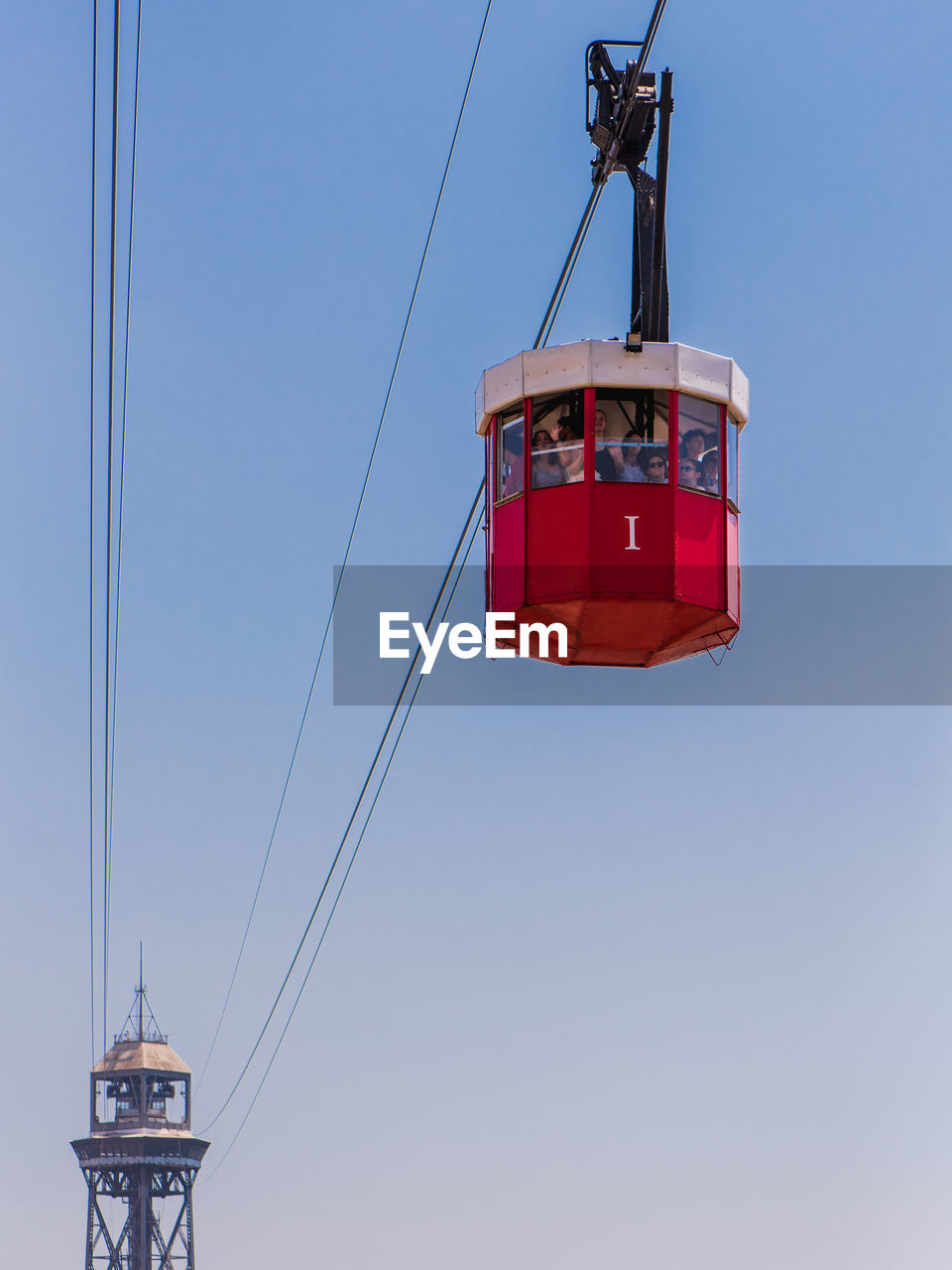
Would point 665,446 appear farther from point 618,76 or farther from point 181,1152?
point 181,1152

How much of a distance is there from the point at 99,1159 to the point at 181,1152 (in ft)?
25.4

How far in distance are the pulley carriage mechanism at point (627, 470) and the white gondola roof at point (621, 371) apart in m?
0.01

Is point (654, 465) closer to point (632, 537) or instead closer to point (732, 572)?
point (632, 537)

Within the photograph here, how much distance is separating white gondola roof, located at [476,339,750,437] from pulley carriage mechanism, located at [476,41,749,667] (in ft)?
0.05

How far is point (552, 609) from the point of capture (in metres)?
20.2

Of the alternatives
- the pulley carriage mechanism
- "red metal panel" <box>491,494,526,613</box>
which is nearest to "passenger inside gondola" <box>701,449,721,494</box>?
the pulley carriage mechanism

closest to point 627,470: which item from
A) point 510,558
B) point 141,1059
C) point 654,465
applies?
point 654,465

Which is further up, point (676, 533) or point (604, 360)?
point (604, 360)

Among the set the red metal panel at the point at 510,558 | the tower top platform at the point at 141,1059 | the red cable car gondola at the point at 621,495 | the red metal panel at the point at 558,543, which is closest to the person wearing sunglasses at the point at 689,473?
the red cable car gondola at the point at 621,495

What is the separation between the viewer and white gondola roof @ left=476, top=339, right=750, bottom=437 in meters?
19.9

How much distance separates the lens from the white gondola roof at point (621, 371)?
19.9m

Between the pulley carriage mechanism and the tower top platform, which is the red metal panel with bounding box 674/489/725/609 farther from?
the tower top platform

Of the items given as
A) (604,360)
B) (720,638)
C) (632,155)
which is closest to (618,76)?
(632,155)

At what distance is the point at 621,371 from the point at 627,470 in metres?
1.06
